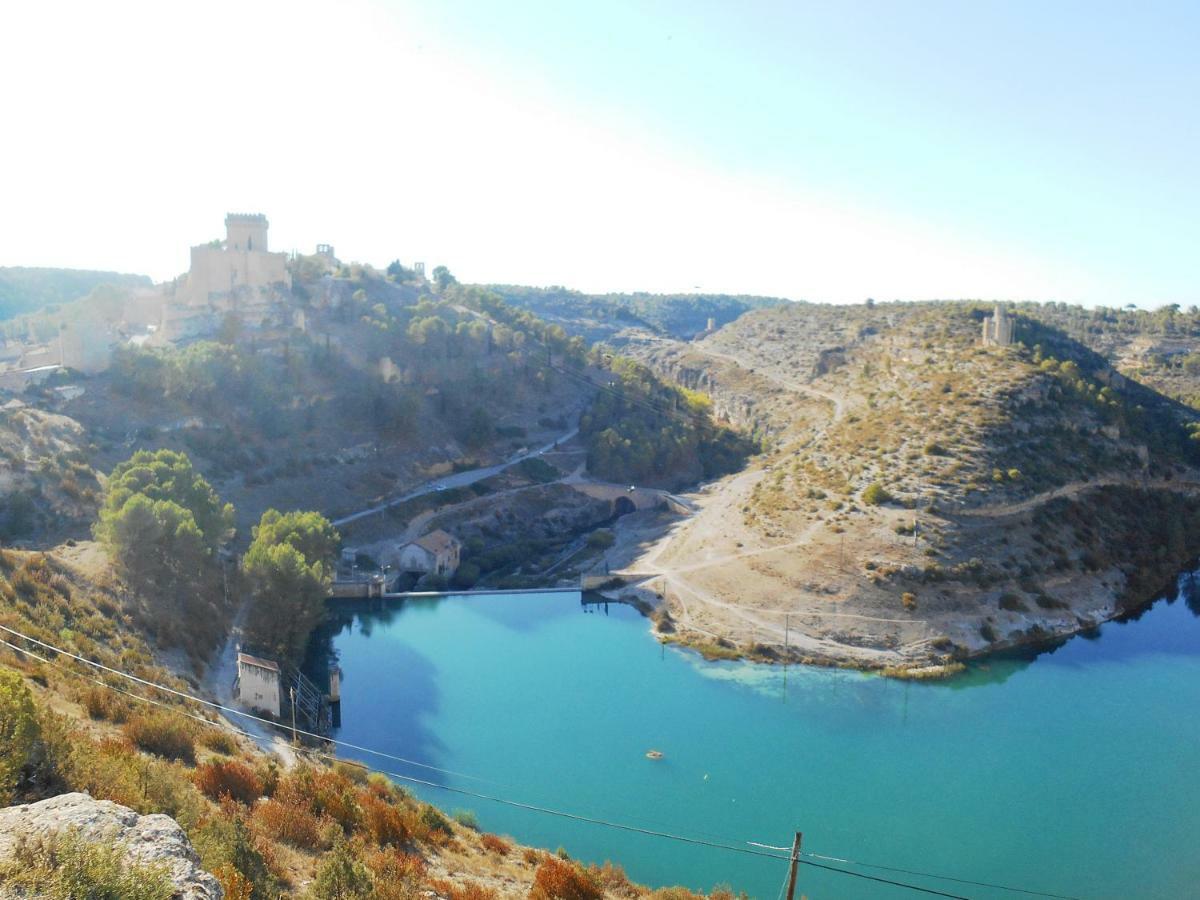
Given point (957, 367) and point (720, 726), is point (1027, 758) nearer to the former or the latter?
point (720, 726)

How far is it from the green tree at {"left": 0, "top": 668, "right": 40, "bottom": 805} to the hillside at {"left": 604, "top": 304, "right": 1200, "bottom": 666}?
25.9 meters

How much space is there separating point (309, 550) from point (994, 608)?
26.9m

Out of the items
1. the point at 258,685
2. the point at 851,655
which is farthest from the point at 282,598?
the point at 851,655

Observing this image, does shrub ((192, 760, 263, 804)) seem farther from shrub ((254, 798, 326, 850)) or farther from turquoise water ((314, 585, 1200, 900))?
turquoise water ((314, 585, 1200, 900))

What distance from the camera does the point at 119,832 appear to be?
6.73m

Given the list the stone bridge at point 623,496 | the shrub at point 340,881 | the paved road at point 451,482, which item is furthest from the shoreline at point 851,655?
the shrub at point 340,881

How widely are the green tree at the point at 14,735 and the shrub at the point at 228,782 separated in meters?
3.51

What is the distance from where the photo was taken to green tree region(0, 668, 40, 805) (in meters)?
8.10

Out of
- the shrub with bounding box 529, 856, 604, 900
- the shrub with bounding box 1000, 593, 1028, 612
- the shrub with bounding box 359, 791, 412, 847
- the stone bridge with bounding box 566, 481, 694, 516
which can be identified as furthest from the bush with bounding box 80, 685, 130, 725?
the stone bridge with bounding box 566, 481, 694, 516

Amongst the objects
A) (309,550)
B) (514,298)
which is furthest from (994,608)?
(514,298)

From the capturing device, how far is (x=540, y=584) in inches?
1581

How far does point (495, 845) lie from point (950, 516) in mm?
28546

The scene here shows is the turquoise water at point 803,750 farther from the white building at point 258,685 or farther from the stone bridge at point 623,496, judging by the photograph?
the stone bridge at point 623,496

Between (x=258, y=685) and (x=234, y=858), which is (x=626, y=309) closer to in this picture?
(x=258, y=685)
